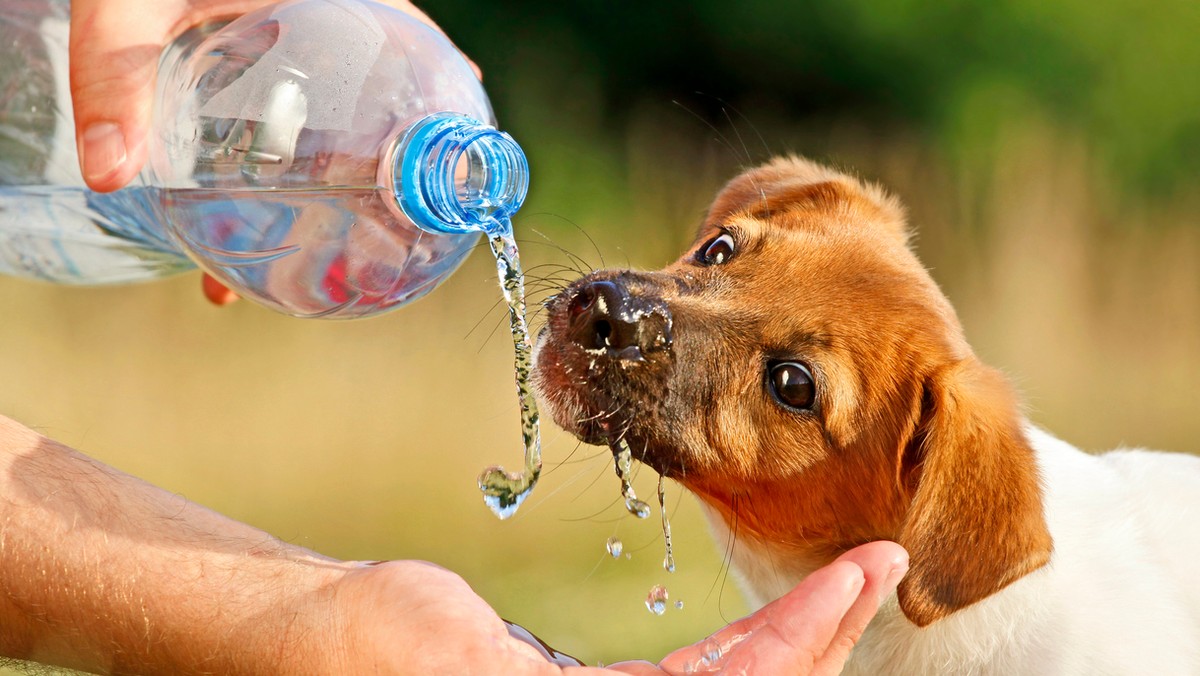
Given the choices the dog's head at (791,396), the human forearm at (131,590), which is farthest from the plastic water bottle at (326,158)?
the human forearm at (131,590)

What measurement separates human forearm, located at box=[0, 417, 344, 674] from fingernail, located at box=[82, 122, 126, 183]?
0.63 m

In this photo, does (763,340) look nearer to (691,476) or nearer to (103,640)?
(691,476)

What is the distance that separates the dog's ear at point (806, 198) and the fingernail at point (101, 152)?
→ 1.64 meters

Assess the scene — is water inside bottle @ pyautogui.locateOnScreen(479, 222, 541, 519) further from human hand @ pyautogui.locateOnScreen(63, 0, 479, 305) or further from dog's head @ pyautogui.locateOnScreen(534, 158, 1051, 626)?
human hand @ pyautogui.locateOnScreen(63, 0, 479, 305)

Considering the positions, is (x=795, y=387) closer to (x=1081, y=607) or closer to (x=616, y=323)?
(x=616, y=323)

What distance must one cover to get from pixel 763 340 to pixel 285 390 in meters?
3.65

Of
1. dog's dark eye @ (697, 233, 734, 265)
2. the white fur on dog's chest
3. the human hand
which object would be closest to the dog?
the white fur on dog's chest

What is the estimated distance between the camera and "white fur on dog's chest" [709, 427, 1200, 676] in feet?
7.89

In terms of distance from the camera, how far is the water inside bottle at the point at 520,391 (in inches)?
96.2

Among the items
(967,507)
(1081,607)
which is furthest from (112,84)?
(1081,607)

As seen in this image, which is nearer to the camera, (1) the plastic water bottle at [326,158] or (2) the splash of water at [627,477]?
(1) the plastic water bottle at [326,158]

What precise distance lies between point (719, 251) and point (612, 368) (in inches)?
22.7

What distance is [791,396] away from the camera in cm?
257

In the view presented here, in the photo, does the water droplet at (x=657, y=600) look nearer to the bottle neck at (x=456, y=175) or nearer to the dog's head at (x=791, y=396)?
the dog's head at (x=791, y=396)
